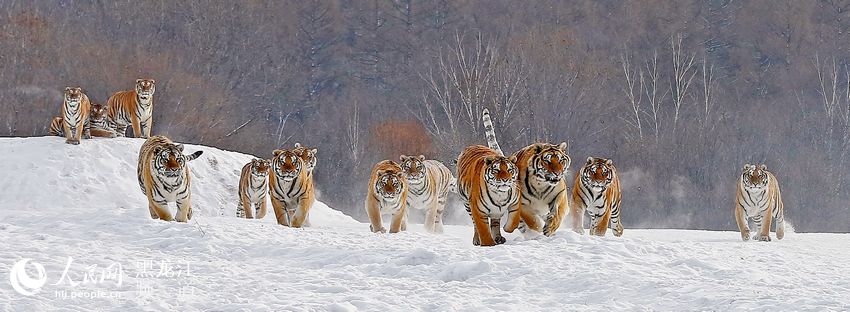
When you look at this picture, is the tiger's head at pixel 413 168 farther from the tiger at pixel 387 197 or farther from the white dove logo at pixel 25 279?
the white dove logo at pixel 25 279

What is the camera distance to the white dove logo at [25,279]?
523 centimetres

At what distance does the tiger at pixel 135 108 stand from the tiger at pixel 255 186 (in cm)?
246

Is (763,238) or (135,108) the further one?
(135,108)

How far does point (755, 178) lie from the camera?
10.4 meters

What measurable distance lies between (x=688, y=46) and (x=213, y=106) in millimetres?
15749

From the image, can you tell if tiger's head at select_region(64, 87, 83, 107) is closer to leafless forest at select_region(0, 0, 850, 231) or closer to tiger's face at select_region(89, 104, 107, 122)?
tiger's face at select_region(89, 104, 107, 122)

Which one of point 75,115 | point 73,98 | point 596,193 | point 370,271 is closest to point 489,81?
point 75,115

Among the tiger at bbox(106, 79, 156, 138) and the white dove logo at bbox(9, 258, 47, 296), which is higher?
the tiger at bbox(106, 79, 156, 138)

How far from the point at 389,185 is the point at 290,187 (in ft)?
3.40

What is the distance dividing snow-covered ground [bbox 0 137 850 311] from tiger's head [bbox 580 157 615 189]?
848mm

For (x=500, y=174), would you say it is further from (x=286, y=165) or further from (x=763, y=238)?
(x=763, y=238)

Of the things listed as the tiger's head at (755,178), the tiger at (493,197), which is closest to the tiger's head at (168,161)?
the tiger at (493,197)

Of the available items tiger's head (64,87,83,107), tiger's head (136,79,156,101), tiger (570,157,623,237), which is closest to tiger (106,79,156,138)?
tiger's head (136,79,156,101)

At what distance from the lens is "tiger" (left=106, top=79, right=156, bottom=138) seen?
1355 cm
